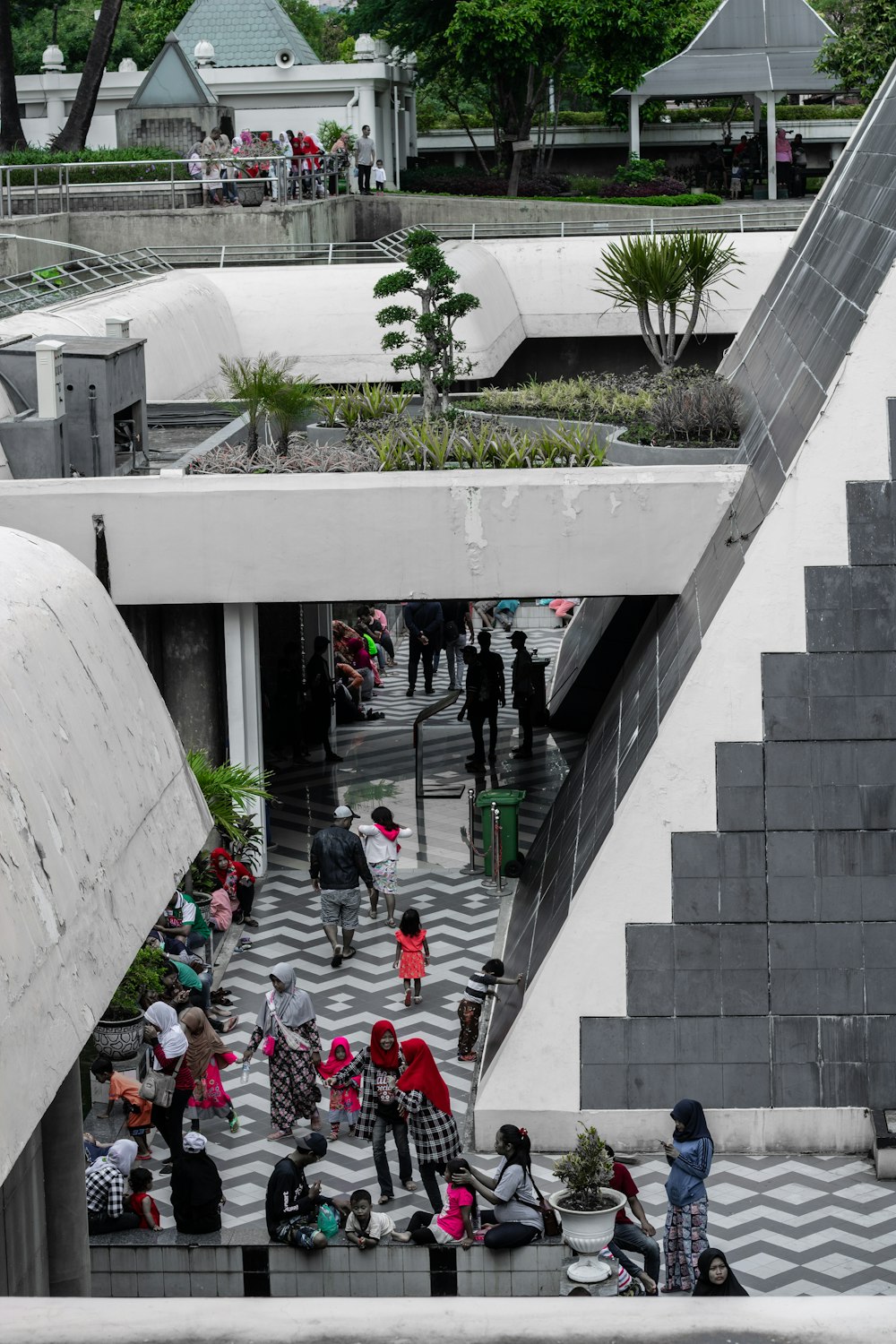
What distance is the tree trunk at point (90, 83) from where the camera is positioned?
39656mm

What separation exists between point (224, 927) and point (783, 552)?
6439 millimetres

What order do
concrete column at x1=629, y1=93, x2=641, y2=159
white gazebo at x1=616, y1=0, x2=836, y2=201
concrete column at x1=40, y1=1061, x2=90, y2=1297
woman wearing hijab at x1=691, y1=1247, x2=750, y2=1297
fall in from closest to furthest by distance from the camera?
concrete column at x1=40, y1=1061, x2=90, y2=1297, woman wearing hijab at x1=691, y1=1247, x2=750, y2=1297, white gazebo at x1=616, y1=0, x2=836, y2=201, concrete column at x1=629, y1=93, x2=641, y2=159

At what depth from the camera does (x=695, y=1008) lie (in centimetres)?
1204

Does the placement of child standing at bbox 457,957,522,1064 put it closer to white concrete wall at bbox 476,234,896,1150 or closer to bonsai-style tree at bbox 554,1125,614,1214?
white concrete wall at bbox 476,234,896,1150

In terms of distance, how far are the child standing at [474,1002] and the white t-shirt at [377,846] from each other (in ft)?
8.43

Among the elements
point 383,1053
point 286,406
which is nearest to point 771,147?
point 286,406

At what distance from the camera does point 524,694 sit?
21250mm

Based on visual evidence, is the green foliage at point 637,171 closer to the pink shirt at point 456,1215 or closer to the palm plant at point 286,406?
the palm plant at point 286,406

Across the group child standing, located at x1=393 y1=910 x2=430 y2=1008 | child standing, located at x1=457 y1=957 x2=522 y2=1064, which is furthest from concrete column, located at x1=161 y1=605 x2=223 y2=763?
child standing, located at x1=457 y1=957 x2=522 y2=1064

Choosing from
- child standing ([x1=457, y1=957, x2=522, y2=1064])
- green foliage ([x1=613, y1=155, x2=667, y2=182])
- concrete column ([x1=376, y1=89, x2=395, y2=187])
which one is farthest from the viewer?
concrete column ([x1=376, y1=89, x2=395, y2=187])

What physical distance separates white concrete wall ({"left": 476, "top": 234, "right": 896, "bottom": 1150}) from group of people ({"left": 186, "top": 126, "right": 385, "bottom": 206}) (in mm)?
23490

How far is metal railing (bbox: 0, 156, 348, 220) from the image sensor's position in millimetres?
32969

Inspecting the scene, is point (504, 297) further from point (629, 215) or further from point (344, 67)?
point (344, 67)

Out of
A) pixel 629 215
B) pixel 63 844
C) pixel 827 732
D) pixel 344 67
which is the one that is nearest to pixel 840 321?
pixel 827 732
